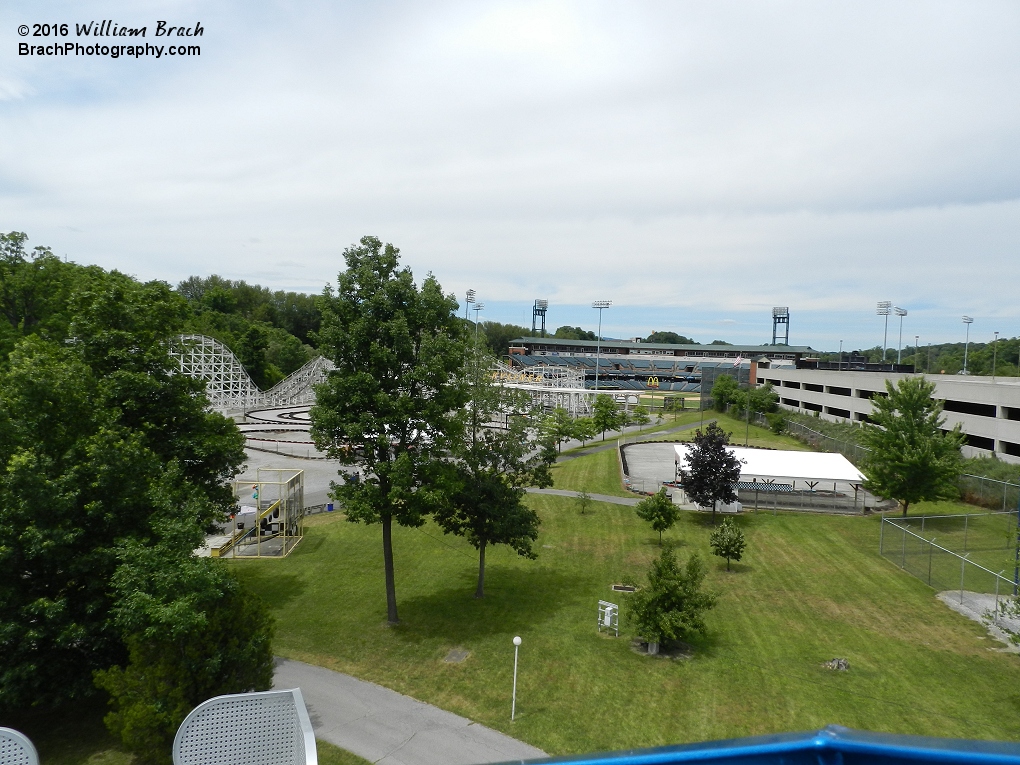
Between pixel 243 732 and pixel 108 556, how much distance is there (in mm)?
7998

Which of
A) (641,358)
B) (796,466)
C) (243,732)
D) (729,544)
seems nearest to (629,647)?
(729,544)

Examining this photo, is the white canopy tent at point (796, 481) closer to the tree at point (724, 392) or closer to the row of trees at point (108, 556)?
the row of trees at point (108, 556)

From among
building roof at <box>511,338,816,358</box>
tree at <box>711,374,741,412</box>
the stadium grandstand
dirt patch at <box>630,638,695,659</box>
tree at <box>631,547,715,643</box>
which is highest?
building roof at <box>511,338,816,358</box>

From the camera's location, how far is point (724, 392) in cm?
7431

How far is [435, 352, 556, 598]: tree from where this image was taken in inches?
708

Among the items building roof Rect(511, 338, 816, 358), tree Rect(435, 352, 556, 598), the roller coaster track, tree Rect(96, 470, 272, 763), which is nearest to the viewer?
tree Rect(96, 470, 272, 763)

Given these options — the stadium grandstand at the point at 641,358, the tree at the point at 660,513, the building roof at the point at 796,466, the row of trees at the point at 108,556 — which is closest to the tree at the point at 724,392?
the building roof at the point at 796,466

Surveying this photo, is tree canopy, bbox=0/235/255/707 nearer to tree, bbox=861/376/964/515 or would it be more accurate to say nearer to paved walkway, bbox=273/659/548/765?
paved walkway, bbox=273/659/548/765

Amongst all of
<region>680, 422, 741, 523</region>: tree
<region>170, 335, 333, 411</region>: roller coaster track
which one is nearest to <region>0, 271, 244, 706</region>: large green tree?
<region>680, 422, 741, 523</region>: tree

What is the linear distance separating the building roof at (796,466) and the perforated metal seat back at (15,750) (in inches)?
1049

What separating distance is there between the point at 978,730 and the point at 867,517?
1866 cm

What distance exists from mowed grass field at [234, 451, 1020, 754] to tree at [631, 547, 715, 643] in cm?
58

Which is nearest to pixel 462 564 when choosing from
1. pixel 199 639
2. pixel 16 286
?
pixel 199 639

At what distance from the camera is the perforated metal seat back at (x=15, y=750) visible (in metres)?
4.83
